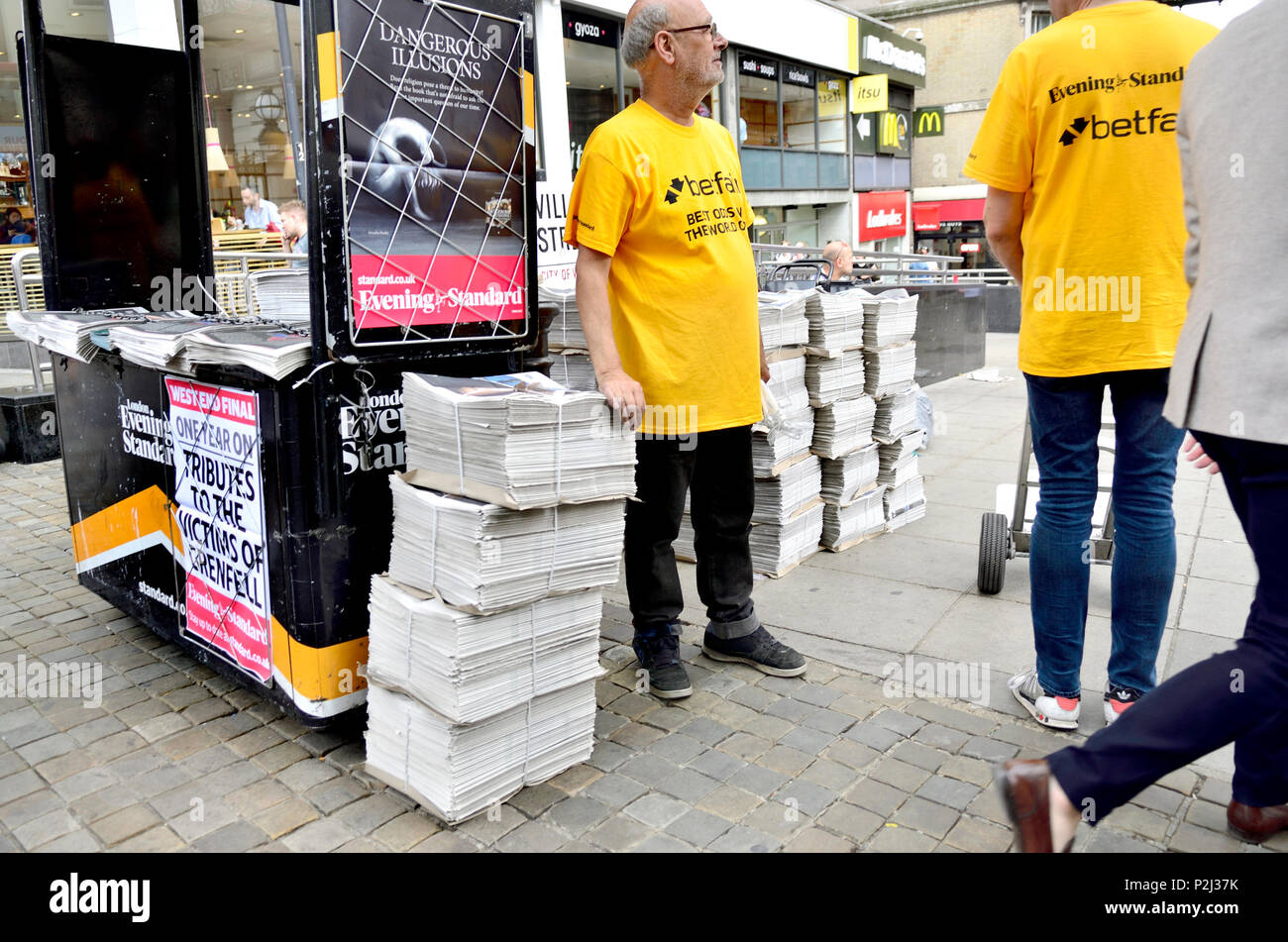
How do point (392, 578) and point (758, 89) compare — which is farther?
point (758, 89)

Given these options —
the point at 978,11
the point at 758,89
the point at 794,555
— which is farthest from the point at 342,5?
the point at 978,11

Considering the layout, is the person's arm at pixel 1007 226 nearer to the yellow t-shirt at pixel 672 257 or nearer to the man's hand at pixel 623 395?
the yellow t-shirt at pixel 672 257

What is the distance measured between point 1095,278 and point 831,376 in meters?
2.05

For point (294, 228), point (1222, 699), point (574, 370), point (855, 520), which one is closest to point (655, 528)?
point (574, 370)

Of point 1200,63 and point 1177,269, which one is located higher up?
point 1200,63

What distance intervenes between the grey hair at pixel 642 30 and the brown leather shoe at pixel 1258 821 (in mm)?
2748

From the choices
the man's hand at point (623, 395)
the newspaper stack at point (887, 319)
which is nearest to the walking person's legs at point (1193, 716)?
the man's hand at point (623, 395)

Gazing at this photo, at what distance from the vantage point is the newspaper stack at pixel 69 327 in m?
3.48

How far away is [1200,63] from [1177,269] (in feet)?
2.83

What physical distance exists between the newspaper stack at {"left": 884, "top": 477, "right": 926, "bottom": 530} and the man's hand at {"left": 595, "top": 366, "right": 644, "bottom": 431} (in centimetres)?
283

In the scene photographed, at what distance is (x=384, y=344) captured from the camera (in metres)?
2.83

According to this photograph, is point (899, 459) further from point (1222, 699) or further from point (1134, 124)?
point (1222, 699)

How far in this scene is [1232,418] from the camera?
76.6 inches
